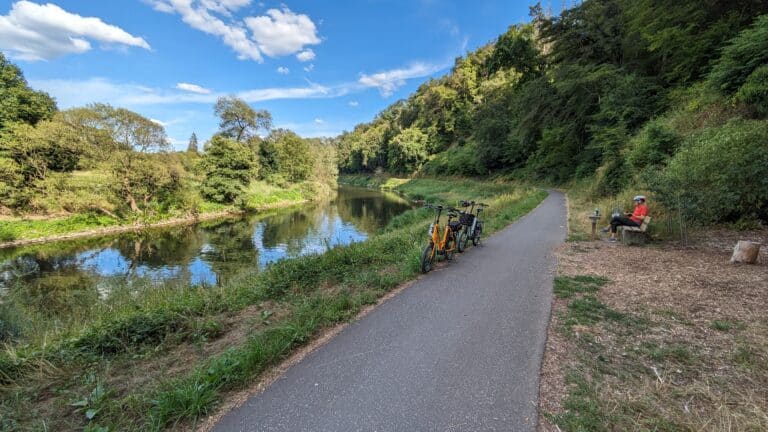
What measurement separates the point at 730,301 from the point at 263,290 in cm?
711

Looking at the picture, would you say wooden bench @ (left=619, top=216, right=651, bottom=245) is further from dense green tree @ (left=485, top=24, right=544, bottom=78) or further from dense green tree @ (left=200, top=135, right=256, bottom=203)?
dense green tree @ (left=485, top=24, right=544, bottom=78)

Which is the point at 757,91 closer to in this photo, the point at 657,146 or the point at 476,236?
the point at 657,146

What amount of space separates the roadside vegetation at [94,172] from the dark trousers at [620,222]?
27.7 metres

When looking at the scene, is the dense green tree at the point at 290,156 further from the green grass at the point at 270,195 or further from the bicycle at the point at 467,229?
the bicycle at the point at 467,229

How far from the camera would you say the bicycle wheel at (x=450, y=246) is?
6727 mm

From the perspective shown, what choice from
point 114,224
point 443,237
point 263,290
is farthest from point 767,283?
point 114,224

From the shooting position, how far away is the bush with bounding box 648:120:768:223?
6734mm

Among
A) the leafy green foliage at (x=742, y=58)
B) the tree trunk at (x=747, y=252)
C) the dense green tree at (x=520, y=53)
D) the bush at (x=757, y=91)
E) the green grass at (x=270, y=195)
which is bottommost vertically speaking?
the green grass at (x=270, y=195)

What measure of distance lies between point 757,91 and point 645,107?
965 centimetres

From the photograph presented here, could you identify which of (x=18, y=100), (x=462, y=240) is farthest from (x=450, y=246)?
(x=18, y=100)

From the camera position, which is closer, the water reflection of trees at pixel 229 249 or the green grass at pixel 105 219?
the water reflection of trees at pixel 229 249

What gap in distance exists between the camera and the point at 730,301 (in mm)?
4203

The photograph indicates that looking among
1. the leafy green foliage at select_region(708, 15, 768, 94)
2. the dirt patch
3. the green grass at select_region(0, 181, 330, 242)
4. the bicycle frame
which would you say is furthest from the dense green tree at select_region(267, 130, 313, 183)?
the dirt patch

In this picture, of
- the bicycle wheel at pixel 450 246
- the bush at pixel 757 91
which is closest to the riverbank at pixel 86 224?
the bicycle wheel at pixel 450 246
